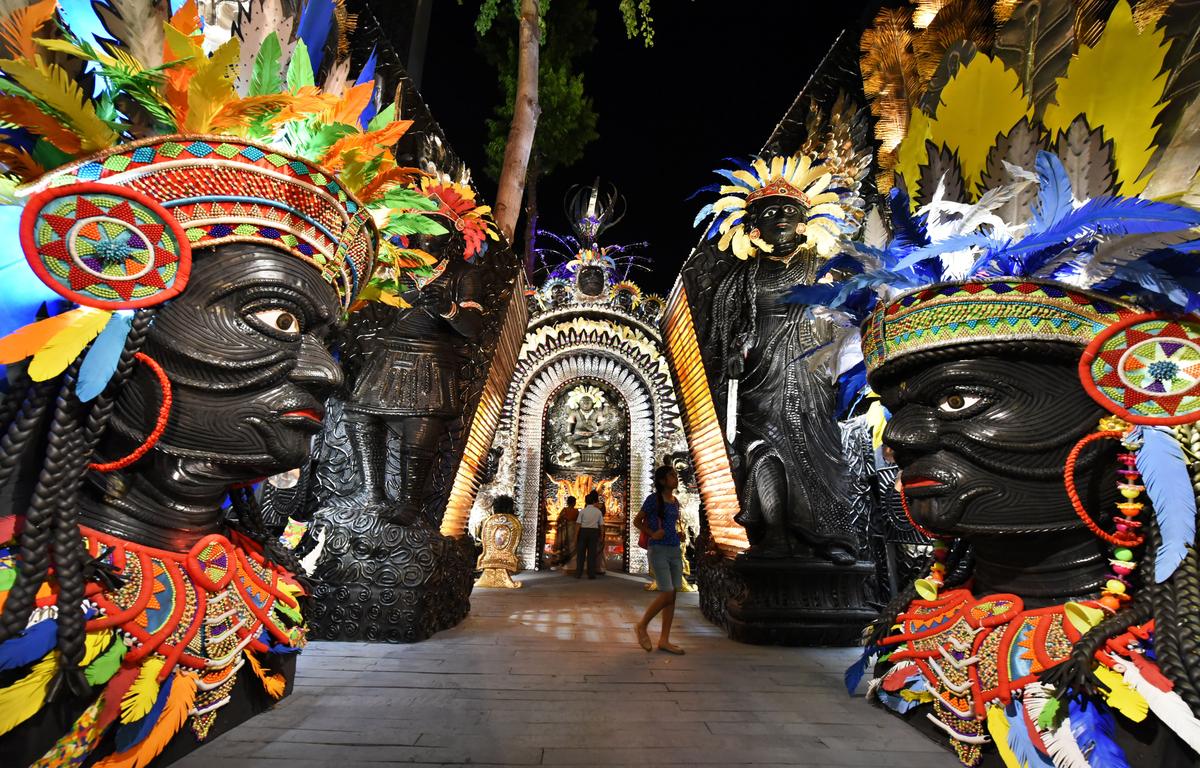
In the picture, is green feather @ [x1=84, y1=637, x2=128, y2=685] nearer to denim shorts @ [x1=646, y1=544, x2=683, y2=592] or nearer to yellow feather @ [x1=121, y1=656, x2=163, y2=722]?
yellow feather @ [x1=121, y1=656, x2=163, y2=722]

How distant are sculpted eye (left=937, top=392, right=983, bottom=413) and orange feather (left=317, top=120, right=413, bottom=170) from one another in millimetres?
1820

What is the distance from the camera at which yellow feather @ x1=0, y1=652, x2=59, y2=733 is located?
3.96 ft

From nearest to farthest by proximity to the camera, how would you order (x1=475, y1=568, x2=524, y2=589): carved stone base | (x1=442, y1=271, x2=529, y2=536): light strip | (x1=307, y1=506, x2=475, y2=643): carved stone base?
(x1=307, y1=506, x2=475, y2=643): carved stone base → (x1=442, y1=271, x2=529, y2=536): light strip → (x1=475, y1=568, x2=524, y2=589): carved stone base

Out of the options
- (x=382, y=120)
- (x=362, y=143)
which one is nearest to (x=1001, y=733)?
(x=362, y=143)

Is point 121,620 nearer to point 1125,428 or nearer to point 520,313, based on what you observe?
point 1125,428

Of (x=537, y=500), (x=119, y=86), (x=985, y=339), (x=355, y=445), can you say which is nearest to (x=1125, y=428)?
(x=985, y=339)

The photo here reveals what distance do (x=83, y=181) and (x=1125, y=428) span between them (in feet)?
8.69

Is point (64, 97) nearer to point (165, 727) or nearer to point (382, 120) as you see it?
Answer: point (382, 120)

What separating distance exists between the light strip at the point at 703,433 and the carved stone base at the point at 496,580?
9.60 ft

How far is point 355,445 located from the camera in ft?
12.7

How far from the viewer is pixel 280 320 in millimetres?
1658

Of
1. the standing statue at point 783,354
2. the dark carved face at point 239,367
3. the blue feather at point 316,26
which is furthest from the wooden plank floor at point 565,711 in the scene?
the blue feather at point 316,26

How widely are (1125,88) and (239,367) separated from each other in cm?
261

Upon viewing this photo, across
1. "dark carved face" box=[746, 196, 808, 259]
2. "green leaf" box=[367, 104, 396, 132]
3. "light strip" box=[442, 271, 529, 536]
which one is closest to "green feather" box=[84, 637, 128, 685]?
"green leaf" box=[367, 104, 396, 132]
